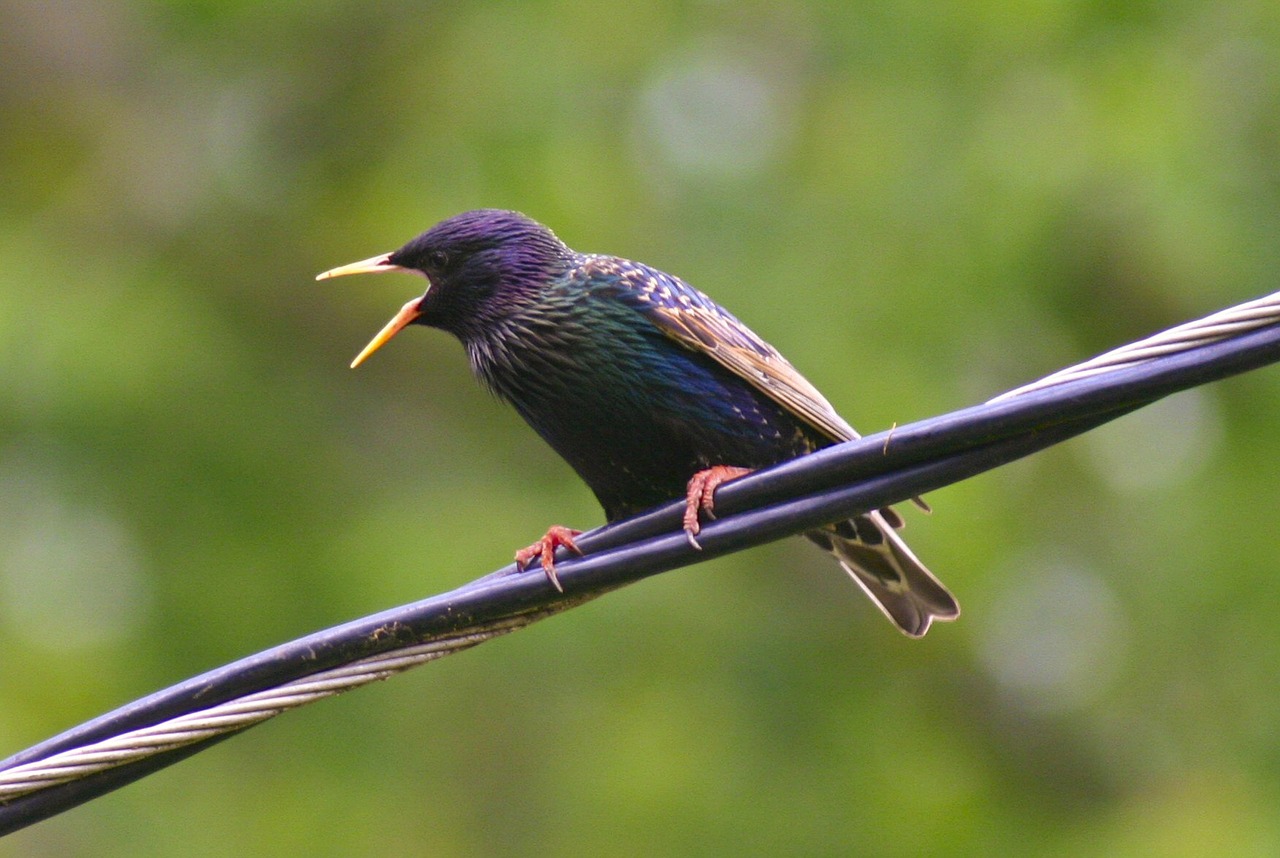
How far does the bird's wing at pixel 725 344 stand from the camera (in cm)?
341

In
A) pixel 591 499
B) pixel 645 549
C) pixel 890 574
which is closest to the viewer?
pixel 645 549

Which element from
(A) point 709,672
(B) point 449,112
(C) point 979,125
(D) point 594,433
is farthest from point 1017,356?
(D) point 594,433

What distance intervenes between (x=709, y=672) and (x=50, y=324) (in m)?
2.77

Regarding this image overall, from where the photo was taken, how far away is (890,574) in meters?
3.69

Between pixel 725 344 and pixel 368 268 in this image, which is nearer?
pixel 725 344

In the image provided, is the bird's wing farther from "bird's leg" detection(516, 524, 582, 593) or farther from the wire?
the wire

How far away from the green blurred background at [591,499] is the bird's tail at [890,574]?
1.83m

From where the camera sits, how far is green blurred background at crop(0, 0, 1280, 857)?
5840mm

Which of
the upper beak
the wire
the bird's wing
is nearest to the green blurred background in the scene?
the upper beak

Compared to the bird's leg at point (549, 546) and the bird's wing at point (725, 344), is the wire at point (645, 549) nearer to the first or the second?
the bird's leg at point (549, 546)

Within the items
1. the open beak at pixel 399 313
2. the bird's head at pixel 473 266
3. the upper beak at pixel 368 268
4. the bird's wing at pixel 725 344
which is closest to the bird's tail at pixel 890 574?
the bird's wing at pixel 725 344

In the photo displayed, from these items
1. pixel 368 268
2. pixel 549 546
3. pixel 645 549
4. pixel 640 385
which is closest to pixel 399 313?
pixel 368 268

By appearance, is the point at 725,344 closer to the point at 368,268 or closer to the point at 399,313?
the point at 399,313

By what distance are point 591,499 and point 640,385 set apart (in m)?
2.67
